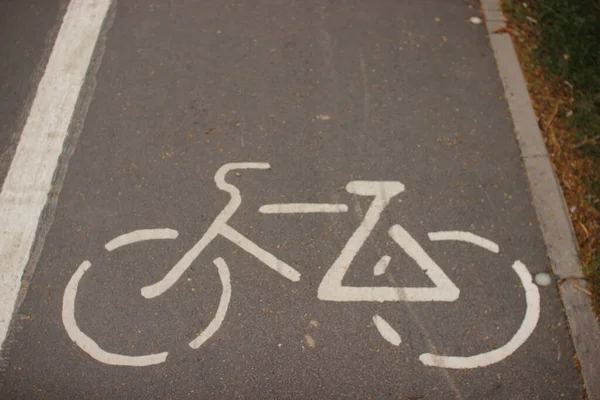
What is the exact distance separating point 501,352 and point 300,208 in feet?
5.42

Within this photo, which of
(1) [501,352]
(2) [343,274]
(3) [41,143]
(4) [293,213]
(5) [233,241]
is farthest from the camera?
(3) [41,143]

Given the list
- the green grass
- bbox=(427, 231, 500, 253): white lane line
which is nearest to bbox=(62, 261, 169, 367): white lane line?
bbox=(427, 231, 500, 253): white lane line

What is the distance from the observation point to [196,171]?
3770 mm

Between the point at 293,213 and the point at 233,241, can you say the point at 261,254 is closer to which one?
the point at 233,241

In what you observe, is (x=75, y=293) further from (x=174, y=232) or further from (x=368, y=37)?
(x=368, y=37)

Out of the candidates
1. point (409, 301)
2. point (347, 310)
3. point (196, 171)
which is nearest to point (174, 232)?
point (196, 171)

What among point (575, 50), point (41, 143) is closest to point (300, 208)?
→ point (41, 143)

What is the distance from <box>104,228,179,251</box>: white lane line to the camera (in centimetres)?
345

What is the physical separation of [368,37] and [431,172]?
5.10ft

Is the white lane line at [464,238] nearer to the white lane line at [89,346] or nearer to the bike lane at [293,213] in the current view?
the bike lane at [293,213]

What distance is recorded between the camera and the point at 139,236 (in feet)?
11.4

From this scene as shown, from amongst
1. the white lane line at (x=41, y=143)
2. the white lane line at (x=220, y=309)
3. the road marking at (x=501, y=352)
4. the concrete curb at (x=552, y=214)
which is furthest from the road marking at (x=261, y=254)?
the concrete curb at (x=552, y=214)

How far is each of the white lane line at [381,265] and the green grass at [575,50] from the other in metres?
1.68

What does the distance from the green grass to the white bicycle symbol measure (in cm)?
125
